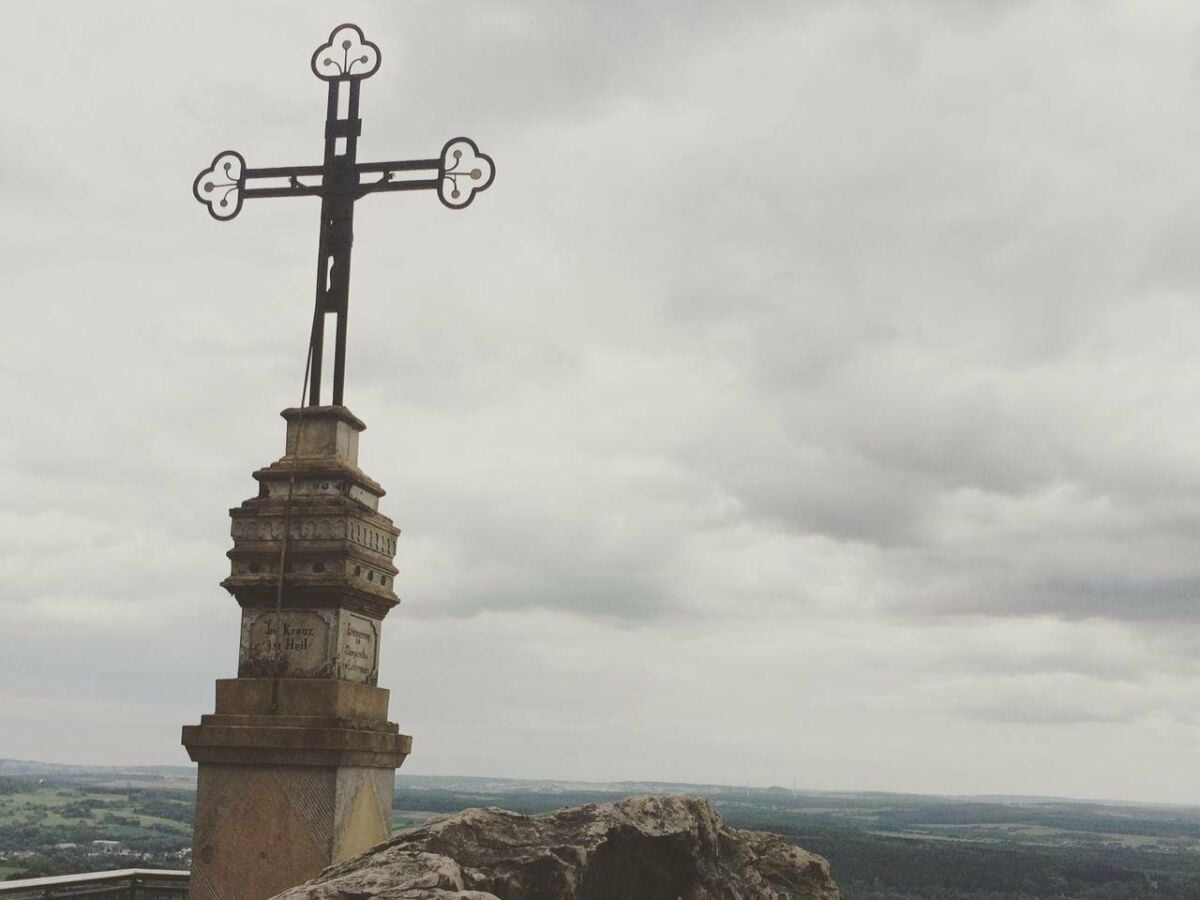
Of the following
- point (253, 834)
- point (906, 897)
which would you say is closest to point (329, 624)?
point (253, 834)

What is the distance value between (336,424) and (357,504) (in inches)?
24.7

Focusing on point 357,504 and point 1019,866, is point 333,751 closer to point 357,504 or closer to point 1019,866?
point 357,504

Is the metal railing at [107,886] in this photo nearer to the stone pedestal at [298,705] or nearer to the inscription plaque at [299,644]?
the stone pedestal at [298,705]

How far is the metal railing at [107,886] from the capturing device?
8.71 metres

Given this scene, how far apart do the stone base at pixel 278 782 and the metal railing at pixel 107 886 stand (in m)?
1.74

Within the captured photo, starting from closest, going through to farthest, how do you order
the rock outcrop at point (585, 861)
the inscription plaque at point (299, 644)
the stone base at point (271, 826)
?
the rock outcrop at point (585, 861) → the stone base at point (271, 826) → the inscription plaque at point (299, 644)

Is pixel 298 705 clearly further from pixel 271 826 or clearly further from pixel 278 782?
pixel 271 826

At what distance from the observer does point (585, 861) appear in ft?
17.0

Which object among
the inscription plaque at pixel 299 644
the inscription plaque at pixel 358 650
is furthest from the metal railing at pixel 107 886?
the inscription plaque at pixel 358 650

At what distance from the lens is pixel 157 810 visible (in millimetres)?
92062

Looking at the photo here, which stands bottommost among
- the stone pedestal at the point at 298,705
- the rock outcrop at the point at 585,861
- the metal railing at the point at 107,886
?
the metal railing at the point at 107,886

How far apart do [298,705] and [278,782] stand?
1.48ft

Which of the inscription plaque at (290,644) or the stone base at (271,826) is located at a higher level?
the inscription plaque at (290,644)

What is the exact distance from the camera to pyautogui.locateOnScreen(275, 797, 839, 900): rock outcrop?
421 cm
